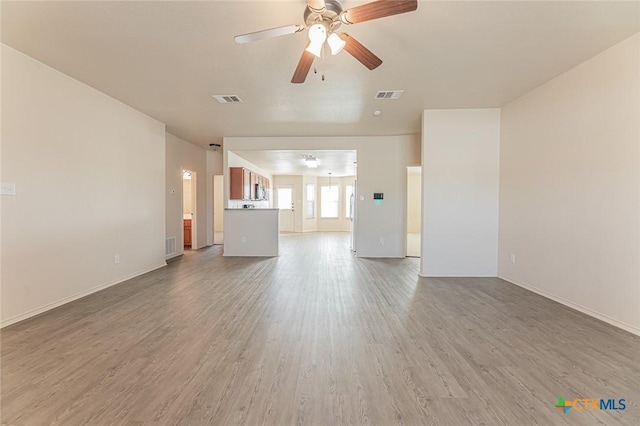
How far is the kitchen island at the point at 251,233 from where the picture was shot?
6.28 m

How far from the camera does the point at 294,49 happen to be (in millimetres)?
2691

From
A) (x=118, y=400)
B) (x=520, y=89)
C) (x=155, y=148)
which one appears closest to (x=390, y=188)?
(x=520, y=89)

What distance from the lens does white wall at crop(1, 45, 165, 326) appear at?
2742 millimetres

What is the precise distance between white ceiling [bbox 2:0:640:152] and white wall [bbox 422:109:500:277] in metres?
0.32

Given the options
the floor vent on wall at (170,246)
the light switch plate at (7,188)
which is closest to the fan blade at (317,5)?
the light switch plate at (7,188)

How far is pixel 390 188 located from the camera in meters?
6.19

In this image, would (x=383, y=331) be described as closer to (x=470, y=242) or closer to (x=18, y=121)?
(x=470, y=242)

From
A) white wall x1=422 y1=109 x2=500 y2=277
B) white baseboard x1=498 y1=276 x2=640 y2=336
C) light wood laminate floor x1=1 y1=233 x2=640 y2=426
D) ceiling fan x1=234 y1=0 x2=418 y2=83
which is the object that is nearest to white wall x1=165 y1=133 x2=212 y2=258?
light wood laminate floor x1=1 y1=233 x2=640 y2=426

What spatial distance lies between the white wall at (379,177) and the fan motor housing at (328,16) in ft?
13.3

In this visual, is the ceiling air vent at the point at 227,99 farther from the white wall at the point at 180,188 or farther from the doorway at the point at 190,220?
the doorway at the point at 190,220

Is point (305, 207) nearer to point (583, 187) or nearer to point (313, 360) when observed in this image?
point (583, 187)

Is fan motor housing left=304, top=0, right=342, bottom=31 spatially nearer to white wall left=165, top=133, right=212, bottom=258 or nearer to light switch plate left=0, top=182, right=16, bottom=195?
light switch plate left=0, top=182, right=16, bottom=195

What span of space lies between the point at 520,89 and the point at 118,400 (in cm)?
533

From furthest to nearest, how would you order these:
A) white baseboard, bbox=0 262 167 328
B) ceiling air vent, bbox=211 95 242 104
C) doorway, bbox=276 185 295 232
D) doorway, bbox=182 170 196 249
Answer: doorway, bbox=276 185 295 232
doorway, bbox=182 170 196 249
ceiling air vent, bbox=211 95 242 104
white baseboard, bbox=0 262 167 328
